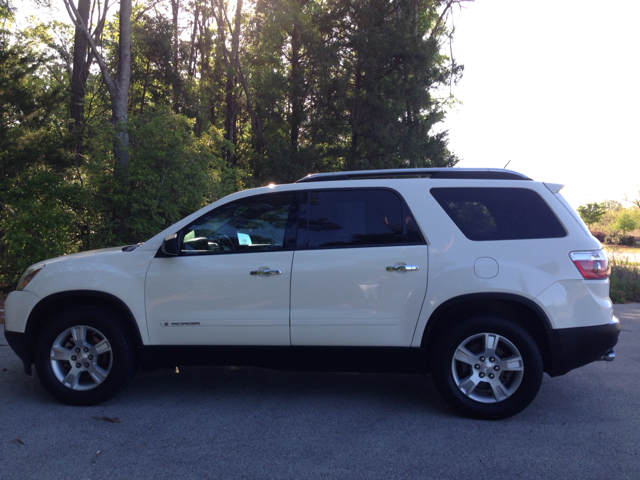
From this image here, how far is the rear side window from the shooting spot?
440 centimetres

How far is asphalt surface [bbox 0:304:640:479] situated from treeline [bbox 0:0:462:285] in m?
6.08

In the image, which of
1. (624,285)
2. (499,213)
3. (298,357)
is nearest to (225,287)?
(298,357)

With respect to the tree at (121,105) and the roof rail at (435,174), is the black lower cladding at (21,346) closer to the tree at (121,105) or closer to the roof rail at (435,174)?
the roof rail at (435,174)

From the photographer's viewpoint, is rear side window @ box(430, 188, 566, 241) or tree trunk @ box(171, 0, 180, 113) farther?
tree trunk @ box(171, 0, 180, 113)

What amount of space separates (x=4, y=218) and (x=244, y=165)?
15053mm

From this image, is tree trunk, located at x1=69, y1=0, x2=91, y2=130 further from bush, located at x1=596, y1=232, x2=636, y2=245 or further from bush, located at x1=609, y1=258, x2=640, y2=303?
bush, located at x1=596, y1=232, x2=636, y2=245

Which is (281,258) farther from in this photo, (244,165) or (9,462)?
(244,165)

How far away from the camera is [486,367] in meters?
4.34

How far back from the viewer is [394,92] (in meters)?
21.9

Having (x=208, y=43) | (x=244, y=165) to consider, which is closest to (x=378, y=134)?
(x=244, y=165)

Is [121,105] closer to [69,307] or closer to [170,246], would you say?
[69,307]

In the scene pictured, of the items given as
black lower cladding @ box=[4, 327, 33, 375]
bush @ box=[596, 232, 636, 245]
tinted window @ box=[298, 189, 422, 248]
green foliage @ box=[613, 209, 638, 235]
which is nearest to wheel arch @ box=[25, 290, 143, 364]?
black lower cladding @ box=[4, 327, 33, 375]

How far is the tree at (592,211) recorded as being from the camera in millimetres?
57812

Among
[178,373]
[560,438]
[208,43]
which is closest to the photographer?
[560,438]
